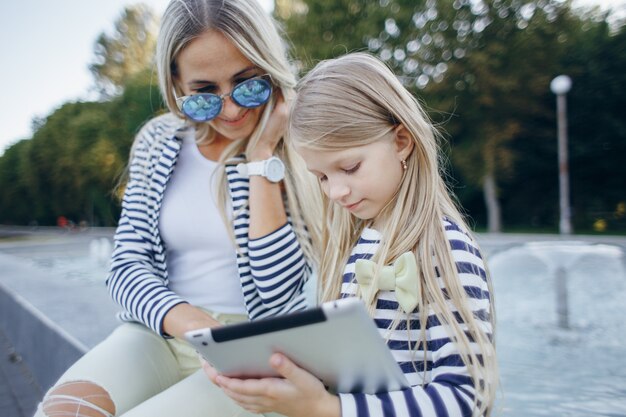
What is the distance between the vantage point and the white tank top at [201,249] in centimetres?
179

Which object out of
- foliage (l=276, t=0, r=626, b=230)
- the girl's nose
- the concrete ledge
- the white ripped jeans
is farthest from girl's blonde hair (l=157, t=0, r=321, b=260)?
foliage (l=276, t=0, r=626, b=230)

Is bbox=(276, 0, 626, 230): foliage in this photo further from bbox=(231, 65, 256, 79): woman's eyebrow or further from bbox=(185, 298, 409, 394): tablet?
bbox=(185, 298, 409, 394): tablet

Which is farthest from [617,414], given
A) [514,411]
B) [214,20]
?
[214,20]

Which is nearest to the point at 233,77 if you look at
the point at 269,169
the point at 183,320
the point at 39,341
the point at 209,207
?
the point at 269,169

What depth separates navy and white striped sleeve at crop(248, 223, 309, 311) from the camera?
1.63 meters

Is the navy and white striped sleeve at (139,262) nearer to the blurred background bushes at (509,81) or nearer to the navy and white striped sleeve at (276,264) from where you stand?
the navy and white striped sleeve at (276,264)

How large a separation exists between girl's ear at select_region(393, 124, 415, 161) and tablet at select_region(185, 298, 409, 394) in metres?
0.51

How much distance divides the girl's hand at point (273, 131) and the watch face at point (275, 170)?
1.7 inches

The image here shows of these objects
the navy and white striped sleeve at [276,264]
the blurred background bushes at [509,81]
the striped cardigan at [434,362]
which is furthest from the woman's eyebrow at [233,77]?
the blurred background bushes at [509,81]

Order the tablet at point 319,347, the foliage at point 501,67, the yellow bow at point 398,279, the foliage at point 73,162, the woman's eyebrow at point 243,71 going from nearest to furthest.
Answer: the tablet at point 319,347 < the yellow bow at point 398,279 < the woman's eyebrow at point 243,71 < the foliage at point 501,67 < the foliage at point 73,162

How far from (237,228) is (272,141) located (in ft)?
0.99

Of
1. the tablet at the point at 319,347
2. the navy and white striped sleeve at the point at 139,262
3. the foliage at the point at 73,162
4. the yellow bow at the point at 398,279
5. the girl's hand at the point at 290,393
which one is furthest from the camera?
the foliage at the point at 73,162

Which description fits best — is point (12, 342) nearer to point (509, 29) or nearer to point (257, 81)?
point (257, 81)

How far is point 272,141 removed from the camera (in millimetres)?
1807
